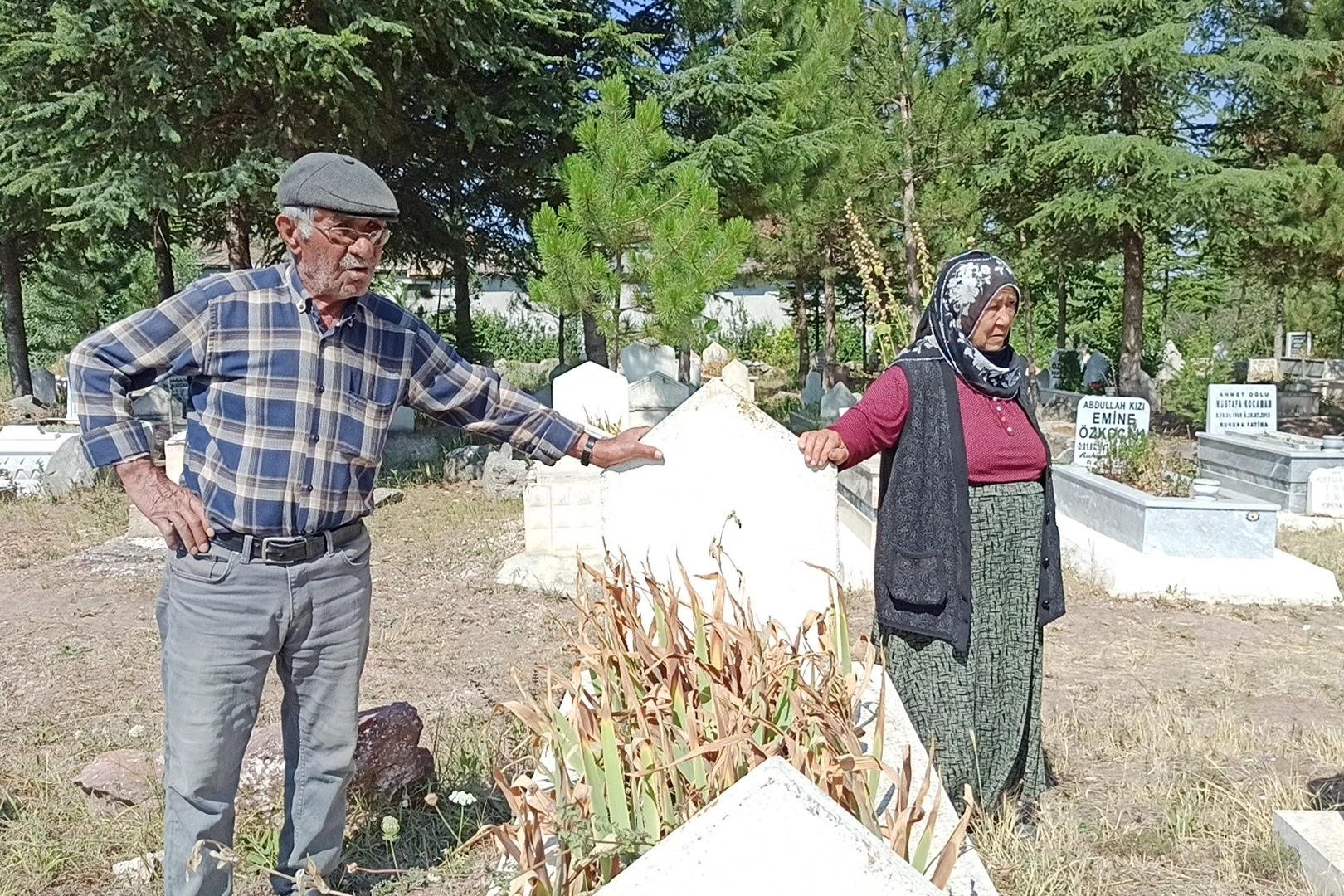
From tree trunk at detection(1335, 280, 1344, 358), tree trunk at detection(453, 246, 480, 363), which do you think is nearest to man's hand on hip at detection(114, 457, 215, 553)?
tree trunk at detection(453, 246, 480, 363)

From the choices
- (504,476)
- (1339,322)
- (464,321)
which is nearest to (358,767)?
(504,476)

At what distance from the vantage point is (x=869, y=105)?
14.2 m

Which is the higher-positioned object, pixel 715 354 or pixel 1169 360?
pixel 715 354

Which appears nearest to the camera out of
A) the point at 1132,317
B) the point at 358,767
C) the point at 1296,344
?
the point at 358,767

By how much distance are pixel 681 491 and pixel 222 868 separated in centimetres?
130

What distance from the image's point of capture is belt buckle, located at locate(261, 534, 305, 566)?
7.28 feet

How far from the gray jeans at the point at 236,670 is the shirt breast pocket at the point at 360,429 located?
8.2 inches

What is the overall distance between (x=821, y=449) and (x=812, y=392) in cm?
1439

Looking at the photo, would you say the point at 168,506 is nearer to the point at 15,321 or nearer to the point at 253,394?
the point at 253,394

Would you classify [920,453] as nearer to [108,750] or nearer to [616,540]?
[616,540]

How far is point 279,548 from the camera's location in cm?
223

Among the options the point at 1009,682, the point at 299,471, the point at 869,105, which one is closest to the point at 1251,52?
the point at 869,105

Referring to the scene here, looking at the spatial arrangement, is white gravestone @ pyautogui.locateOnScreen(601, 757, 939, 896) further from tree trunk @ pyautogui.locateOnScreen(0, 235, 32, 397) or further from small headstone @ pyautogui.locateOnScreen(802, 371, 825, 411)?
tree trunk @ pyautogui.locateOnScreen(0, 235, 32, 397)

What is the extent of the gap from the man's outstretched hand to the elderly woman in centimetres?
46
